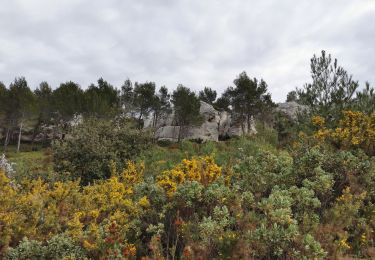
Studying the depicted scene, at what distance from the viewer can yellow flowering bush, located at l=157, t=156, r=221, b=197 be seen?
555cm

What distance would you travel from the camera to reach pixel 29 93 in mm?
44750

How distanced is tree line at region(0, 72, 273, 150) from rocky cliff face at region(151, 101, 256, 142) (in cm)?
132

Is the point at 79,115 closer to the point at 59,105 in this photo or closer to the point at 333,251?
the point at 59,105

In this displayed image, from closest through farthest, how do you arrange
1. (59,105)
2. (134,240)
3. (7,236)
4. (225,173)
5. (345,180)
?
(7,236)
(134,240)
(345,180)
(225,173)
(59,105)

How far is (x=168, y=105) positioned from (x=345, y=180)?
50.4 metres

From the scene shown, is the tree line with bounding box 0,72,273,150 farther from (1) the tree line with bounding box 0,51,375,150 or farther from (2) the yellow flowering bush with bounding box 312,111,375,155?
(2) the yellow flowering bush with bounding box 312,111,375,155

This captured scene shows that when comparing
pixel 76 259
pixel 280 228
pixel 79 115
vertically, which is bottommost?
pixel 76 259

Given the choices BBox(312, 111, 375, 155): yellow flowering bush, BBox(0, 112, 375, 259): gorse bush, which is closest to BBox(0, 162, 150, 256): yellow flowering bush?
BBox(0, 112, 375, 259): gorse bush

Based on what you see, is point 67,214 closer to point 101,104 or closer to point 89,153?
point 89,153

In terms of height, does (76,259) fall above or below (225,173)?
below

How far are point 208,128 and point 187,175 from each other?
42799 mm

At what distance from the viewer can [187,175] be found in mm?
6090

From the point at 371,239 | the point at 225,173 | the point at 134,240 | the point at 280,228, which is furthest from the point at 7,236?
the point at 371,239

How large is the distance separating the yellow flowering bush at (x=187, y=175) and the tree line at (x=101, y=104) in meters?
36.4
